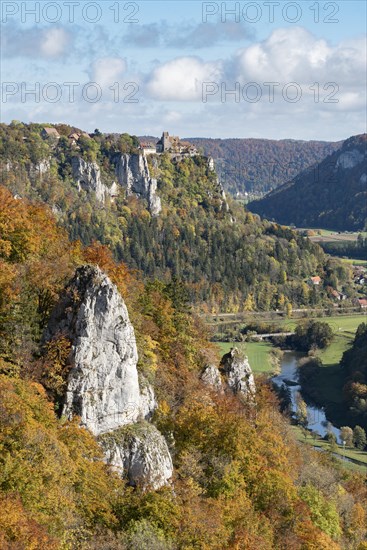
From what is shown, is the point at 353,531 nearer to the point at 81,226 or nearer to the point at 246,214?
the point at 81,226

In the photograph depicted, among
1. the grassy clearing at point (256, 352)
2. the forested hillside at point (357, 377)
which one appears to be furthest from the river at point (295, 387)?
the forested hillside at point (357, 377)

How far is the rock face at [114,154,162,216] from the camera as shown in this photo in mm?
171500

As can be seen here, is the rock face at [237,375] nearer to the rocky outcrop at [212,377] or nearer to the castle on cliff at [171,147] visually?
the rocky outcrop at [212,377]

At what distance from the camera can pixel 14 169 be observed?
149875 millimetres

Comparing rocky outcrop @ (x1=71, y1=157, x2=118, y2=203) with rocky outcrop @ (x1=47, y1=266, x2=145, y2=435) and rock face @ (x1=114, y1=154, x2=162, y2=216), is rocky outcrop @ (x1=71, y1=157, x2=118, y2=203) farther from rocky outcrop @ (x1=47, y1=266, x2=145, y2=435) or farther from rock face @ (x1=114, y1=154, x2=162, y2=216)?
rocky outcrop @ (x1=47, y1=266, x2=145, y2=435)

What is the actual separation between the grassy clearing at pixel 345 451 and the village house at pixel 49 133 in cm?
11292

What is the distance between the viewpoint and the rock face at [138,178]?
17150 cm

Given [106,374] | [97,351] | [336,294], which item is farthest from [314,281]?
[97,351]

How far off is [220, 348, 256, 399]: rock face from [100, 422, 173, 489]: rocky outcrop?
1445 cm

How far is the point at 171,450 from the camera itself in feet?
111

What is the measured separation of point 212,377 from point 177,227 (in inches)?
4843

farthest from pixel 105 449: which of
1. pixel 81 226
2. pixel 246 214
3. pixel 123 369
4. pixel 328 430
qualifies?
pixel 246 214

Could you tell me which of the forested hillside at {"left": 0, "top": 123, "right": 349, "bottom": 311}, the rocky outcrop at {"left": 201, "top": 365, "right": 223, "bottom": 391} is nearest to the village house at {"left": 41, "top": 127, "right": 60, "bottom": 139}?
the forested hillside at {"left": 0, "top": 123, "right": 349, "bottom": 311}

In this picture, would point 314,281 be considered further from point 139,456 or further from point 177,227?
point 139,456
